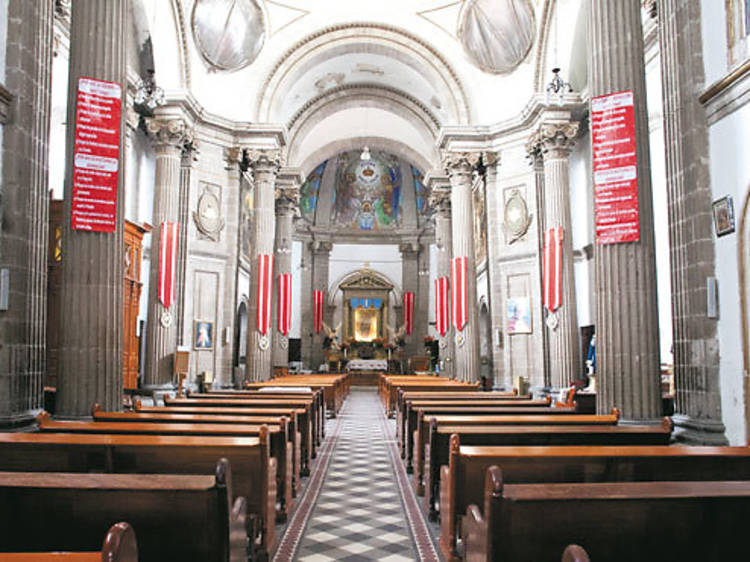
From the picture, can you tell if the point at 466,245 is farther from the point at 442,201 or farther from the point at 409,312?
the point at 409,312

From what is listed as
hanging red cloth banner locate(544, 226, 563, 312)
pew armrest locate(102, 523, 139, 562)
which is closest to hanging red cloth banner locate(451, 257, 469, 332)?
hanging red cloth banner locate(544, 226, 563, 312)

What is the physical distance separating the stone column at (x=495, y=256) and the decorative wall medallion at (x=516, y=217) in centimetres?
28

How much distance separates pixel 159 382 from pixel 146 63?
8011 mm

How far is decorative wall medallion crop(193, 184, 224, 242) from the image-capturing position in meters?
17.5

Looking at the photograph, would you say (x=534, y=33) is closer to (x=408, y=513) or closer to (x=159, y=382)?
(x=159, y=382)

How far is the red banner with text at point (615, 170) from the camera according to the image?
7535 millimetres

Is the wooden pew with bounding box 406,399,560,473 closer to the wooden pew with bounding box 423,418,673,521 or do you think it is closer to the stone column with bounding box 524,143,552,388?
the wooden pew with bounding box 423,418,673,521

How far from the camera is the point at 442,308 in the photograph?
21.7 metres

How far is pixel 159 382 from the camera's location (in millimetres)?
15109

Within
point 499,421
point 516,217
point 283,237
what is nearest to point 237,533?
point 499,421

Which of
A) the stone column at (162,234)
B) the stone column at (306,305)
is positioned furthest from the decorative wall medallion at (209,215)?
the stone column at (306,305)

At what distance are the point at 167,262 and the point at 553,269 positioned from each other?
860cm

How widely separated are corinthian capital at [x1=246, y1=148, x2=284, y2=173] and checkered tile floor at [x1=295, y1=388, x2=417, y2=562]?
10.4 m

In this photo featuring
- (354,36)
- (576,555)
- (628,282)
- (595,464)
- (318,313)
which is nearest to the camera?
(576,555)
